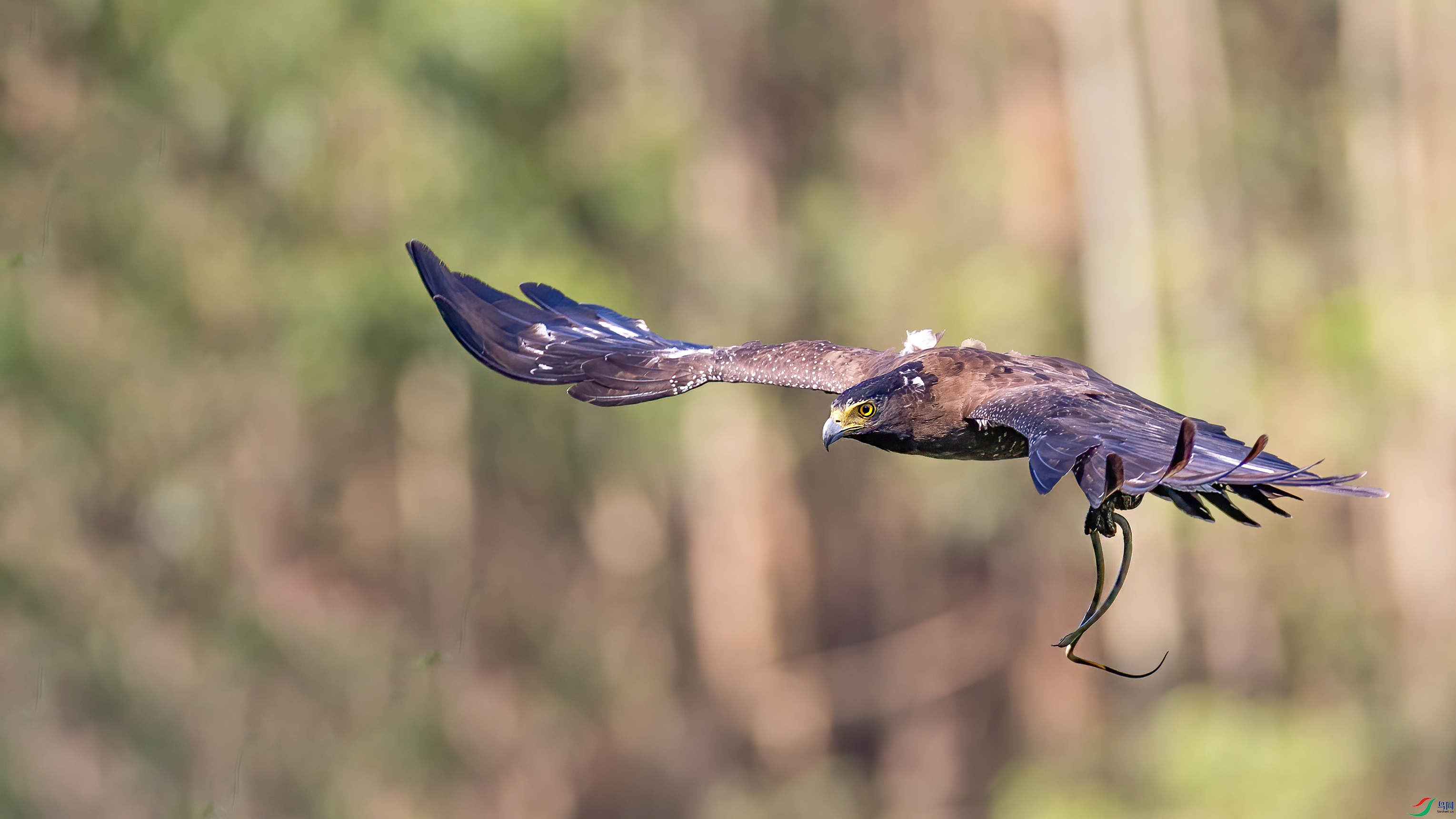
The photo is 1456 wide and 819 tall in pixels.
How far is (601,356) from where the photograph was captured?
7.96 meters

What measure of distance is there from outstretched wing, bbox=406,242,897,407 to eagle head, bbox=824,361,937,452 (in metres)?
0.62

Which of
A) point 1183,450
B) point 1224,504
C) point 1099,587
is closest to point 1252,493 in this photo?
point 1224,504

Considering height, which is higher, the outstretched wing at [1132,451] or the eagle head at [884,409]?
the eagle head at [884,409]

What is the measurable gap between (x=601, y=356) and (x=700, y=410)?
16730 millimetres

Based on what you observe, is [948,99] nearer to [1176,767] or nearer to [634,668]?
[634,668]

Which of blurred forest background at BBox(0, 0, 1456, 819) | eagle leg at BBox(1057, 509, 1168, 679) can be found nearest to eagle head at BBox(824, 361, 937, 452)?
eagle leg at BBox(1057, 509, 1168, 679)

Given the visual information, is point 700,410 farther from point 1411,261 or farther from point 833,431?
point 833,431

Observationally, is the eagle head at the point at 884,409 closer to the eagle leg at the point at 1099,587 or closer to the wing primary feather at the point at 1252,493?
the eagle leg at the point at 1099,587

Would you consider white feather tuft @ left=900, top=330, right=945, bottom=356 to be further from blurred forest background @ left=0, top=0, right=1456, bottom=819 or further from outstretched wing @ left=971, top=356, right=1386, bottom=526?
blurred forest background @ left=0, top=0, right=1456, bottom=819

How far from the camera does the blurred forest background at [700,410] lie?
18.8m

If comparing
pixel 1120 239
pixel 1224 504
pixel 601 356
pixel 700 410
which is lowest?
pixel 1224 504

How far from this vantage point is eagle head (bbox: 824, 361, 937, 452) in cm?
665

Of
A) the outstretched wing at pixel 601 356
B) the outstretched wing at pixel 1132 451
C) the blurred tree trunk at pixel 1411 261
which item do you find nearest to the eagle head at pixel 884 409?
the outstretched wing at pixel 1132 451

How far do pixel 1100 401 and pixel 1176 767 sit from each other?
579 inches
